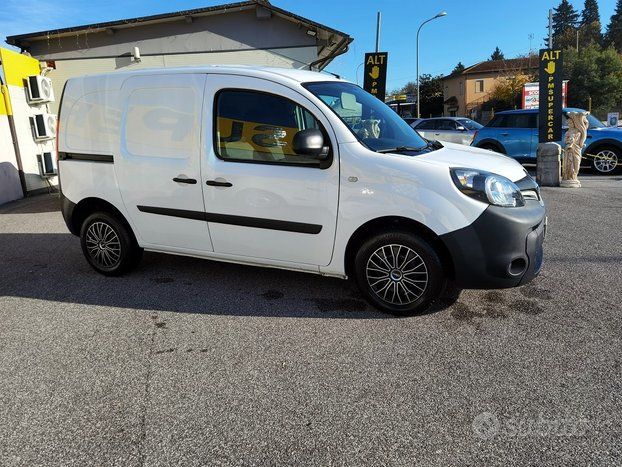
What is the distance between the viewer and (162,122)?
4.29 meters

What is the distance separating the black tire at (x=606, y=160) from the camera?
11.9 metres

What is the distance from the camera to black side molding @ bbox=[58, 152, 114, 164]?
15.1 feet

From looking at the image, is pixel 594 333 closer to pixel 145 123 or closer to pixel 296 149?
pixel 296 149

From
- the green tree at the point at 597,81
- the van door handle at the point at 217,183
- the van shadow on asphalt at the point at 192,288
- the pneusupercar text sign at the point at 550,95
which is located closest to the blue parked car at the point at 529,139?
the pneusupercar text sign at the point at 550,95

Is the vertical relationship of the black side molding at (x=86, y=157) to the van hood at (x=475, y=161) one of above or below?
above

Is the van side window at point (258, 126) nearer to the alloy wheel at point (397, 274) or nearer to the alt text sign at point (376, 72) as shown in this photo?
the alloy wheel at point (397, 274)

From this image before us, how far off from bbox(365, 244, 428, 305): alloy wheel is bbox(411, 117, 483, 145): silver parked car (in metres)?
12.9

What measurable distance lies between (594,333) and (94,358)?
11.3ft

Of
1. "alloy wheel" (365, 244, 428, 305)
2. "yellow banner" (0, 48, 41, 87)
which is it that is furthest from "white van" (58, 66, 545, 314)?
"yellow banner" (0, 48, 41, 87)

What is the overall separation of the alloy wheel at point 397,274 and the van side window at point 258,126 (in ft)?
2.89

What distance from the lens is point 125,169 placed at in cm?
453

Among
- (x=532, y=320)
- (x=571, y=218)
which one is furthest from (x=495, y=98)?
(x=532, y=320)

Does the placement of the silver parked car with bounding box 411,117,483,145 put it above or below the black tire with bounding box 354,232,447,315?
above

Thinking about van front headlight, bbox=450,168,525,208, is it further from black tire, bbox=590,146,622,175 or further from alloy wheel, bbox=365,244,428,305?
black tire, bbox=590,146,622,175
